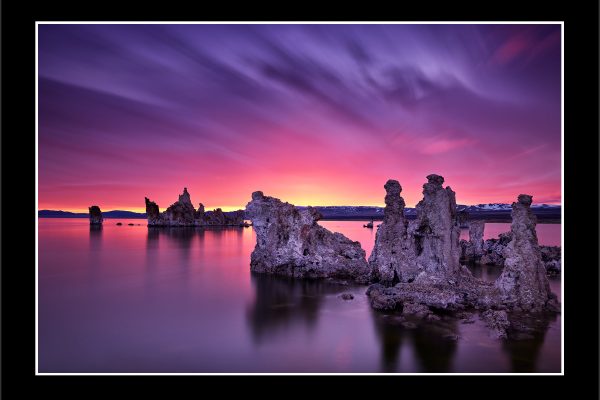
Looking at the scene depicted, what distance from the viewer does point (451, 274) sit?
21.0 meters

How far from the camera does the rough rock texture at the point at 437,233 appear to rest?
69.3 feet

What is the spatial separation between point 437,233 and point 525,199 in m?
4.78

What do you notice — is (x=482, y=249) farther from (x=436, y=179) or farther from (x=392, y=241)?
(x=436, y=179)

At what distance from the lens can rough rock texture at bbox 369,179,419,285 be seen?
24.0 m

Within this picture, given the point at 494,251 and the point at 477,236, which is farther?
the point at 477,236

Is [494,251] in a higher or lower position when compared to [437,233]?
lower

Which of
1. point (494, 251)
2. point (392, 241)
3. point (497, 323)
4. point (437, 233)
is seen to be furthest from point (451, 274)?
point (494, 251)

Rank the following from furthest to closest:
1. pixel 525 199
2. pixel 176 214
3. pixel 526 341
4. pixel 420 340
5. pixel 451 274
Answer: pixel 176 214
pixel 451 274
pixel 525 199
pixel 420 340
pixel 526 341

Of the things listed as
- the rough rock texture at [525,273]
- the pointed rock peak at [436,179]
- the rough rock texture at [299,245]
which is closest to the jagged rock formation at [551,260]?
the rough rock texture at [525,273]

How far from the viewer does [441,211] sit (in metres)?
21.7

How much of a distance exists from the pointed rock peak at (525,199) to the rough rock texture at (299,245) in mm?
12465

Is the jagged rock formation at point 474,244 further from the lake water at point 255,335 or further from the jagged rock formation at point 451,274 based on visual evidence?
the jagged rock formation at point 451,274

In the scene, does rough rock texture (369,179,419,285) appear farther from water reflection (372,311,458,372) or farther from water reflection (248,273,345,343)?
water reflection (372,311,458,372)
